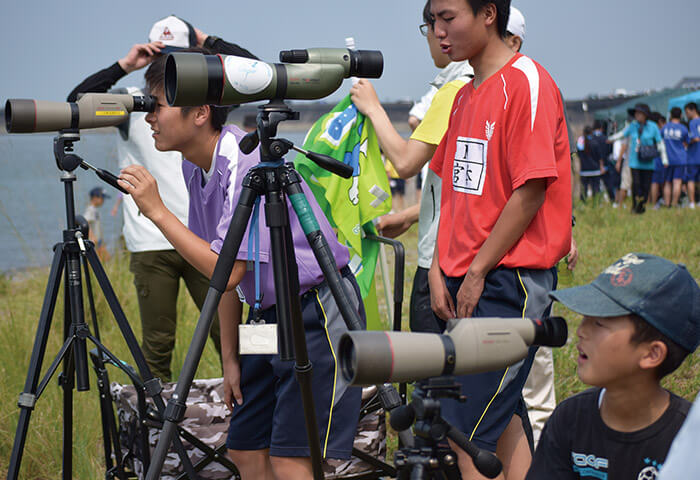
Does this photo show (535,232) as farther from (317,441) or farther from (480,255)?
(317,441)

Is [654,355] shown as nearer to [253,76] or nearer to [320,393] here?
[320,393]

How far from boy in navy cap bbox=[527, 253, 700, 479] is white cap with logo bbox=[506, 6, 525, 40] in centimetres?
128

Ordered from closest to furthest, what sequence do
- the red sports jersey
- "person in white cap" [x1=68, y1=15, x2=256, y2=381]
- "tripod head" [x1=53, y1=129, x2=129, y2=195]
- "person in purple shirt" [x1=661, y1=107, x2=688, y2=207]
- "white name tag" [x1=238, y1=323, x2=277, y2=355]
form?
"white name tag" [x1=238, y1=323, x2=277, y2=355]
the red sports jersey
"tripod head" [x1=53, y1=129, x2=129, y2=195]
"person in white cap" [x1=68, y1=15, x2=256, y2=381]
"person in purple shirt" [x1=661, y1=107, x2=688, y2=207]

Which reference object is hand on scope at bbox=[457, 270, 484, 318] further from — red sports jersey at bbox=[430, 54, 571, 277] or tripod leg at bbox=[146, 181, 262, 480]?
tripod leg at bbox=[146, 181, 262, 480]

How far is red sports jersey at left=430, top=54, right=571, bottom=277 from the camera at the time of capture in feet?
6.78

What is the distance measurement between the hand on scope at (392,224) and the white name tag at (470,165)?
2.68 ft

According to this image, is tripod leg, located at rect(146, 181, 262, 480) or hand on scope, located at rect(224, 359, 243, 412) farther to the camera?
hand on scope, located at rect(224, 359, 243, 412)

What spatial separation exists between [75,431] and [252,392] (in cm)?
137

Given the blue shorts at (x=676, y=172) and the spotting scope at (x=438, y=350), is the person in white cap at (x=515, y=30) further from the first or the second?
the blue shorts at (x=676, y=172)

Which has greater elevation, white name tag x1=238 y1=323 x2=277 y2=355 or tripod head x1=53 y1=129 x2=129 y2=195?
tripod head x1=53 y1=129 x2=129 y2=195

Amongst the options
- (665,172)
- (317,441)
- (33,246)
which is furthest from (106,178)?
(665,172)

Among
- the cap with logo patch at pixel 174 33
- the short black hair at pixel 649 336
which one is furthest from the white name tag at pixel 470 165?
the cap with logo patch at pixel 174 33

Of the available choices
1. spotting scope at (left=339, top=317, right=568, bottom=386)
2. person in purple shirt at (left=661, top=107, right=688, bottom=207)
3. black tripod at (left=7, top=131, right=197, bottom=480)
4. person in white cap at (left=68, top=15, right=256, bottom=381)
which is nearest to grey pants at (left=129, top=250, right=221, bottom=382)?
person in white cap at (left=68, top=15, right=256, bottom=381)

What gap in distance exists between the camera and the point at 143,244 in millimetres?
3498
